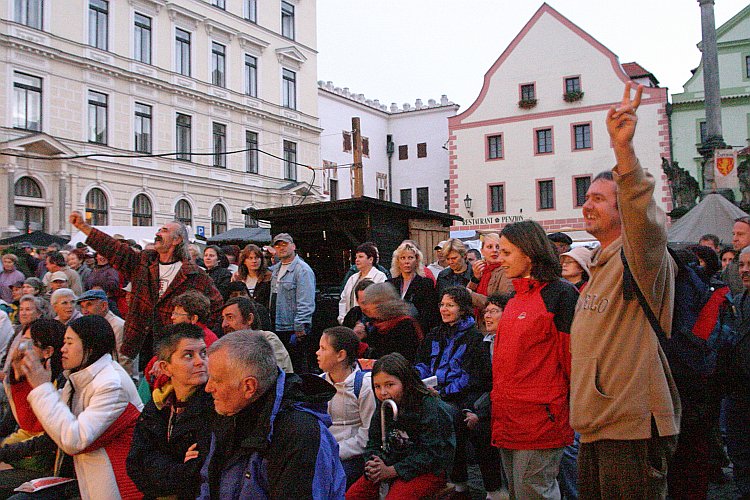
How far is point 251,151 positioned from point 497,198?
13.5 meters

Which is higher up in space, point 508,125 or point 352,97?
point 352,97

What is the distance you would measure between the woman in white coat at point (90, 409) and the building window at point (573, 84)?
33639 millimetres

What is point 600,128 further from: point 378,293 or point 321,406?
point 321,406

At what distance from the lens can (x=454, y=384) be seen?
5379 mm

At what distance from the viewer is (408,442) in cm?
475

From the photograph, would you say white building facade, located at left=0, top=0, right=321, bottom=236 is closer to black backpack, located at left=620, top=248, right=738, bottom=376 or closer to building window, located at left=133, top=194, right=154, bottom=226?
building window, located at left=133, top=194, right=154, bottom=226

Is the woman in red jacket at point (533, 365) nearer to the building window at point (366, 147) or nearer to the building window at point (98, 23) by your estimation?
the building window at point (98, 23)

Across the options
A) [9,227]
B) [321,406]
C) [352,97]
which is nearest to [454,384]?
[321,406]

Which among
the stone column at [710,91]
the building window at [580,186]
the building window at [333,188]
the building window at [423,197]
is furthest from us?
the building window at [423,197]

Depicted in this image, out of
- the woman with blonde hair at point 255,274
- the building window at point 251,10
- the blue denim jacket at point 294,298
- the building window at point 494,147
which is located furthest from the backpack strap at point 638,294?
the building window at point 251,10

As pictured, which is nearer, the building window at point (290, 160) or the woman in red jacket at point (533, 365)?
the woman in red jacket at point (533, 365)

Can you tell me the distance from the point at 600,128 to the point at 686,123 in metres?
3.93

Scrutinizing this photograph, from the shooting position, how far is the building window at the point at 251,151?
35428 mm

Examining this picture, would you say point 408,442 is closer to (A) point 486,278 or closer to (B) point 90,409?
(B) point 90,409
